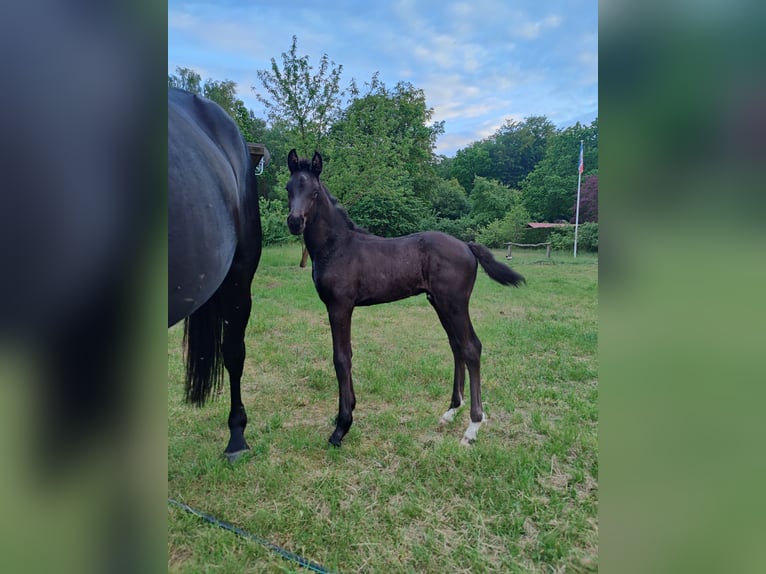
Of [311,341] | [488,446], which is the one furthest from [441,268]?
[311,341]

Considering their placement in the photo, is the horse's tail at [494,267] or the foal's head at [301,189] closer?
the foal's head at [301,189]

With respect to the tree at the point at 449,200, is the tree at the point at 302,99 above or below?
above

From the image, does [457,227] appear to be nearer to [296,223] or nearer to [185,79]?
[296,223]

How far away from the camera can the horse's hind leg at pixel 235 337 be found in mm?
2307

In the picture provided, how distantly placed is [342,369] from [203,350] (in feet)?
2.78

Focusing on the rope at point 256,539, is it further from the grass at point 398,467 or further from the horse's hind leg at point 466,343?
the horse's hind leg at point 466,343

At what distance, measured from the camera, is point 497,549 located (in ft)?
4.99

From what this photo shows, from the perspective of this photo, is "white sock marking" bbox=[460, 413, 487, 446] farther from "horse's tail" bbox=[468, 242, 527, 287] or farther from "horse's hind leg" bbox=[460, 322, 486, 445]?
"horse's tail" bbox=[468, 242, 527, 287]

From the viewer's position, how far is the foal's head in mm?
2074

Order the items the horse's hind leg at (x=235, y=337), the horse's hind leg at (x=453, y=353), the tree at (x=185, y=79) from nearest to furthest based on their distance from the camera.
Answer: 1. the tree at (x=185, y=79)
2. the horse's hind leg at (x=235, y=337)
3. the horse's hind leg at (x=453, y=353)

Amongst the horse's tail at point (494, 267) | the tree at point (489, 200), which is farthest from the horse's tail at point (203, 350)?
the tree at point (489, 200)
